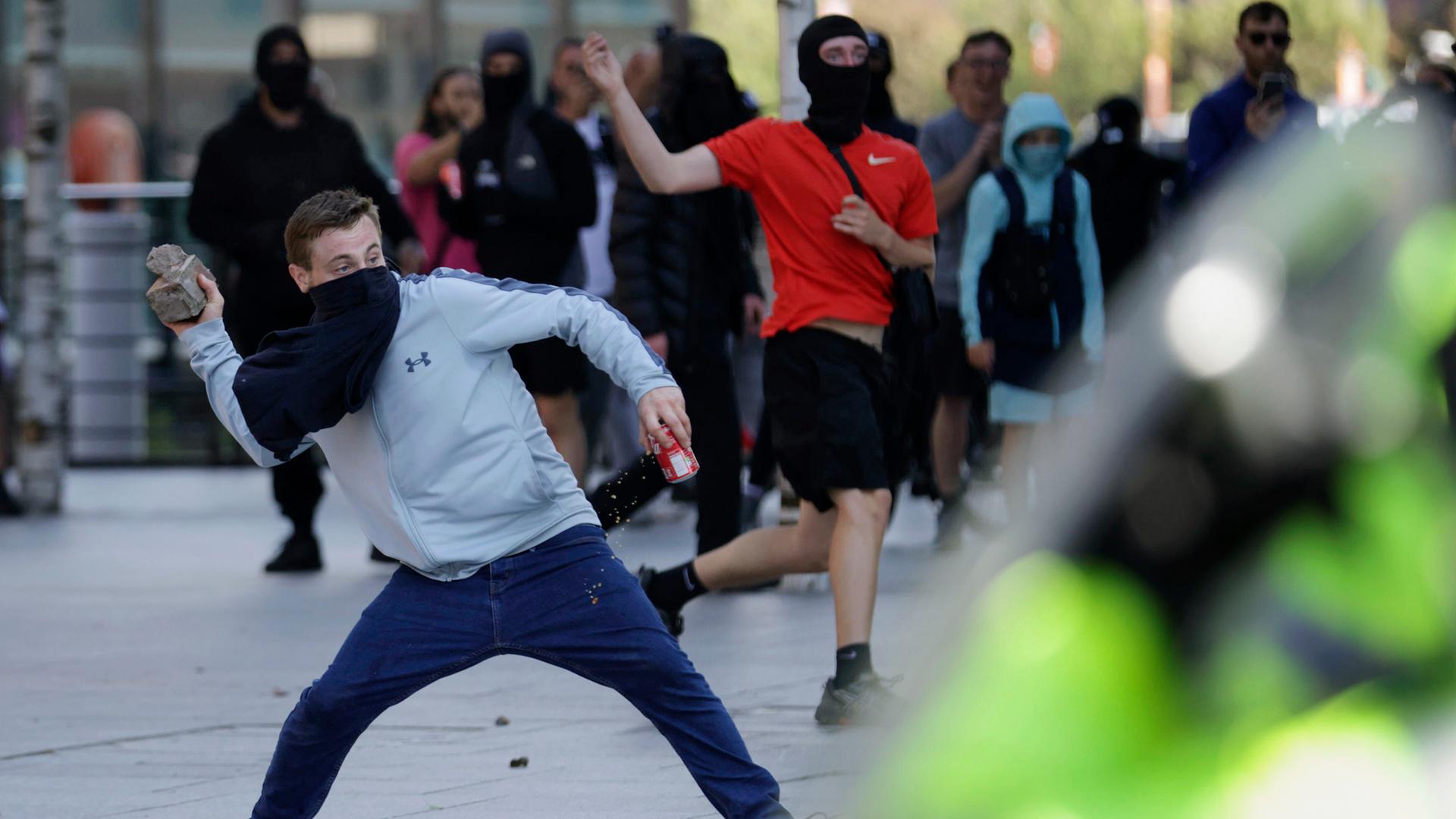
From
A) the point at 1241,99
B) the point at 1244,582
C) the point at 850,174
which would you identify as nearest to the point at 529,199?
the point at 1241,99

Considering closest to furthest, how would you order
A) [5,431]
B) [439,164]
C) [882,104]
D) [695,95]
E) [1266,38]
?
[695,95] → [882,104] → [1266,38] → [439,164] → [5,431]

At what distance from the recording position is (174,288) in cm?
416

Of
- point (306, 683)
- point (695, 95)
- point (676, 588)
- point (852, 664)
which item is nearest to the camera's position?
point (852, 664)

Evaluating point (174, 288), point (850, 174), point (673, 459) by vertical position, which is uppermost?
point (850, 174)

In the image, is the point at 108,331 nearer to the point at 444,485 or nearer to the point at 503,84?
the point at 503,84

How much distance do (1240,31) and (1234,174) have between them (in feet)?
23.8

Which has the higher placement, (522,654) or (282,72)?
(282,72)

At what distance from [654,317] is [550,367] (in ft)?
3.82

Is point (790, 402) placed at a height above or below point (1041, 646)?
below

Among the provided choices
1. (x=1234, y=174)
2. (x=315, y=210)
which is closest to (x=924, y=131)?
(x=315, y=210)

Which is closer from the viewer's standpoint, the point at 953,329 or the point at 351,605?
the point at 351,605

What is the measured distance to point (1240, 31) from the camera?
30.8 feet

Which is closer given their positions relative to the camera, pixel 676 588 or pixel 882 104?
pixel 676 588

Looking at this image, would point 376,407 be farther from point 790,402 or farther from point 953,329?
point 953,329
